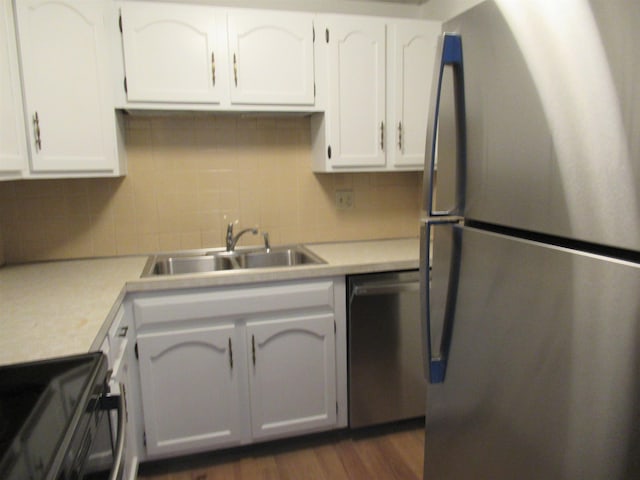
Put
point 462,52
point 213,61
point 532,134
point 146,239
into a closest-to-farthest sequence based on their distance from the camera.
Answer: point 532,134 → point 462,52 → point 213,61 → point 146,239

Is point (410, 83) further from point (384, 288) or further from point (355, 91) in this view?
point (384, 288)

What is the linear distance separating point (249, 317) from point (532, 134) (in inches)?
57.9

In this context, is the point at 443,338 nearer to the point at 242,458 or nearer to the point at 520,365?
the point at 520,365

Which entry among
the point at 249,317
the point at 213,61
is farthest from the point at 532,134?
the point at 213,61

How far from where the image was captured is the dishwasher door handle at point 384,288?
2.00 meters

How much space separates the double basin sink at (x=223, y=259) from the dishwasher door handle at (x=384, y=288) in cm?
33

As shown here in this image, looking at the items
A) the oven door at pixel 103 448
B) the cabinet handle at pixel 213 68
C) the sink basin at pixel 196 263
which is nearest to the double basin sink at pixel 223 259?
the sink basin at pixel 196 263

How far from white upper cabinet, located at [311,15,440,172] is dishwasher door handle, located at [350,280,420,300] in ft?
2.08

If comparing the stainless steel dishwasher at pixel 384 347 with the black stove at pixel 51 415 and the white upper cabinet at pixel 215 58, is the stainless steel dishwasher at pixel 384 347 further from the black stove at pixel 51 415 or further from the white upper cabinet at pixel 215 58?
the black stove at pixel 51 415

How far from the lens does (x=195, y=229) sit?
238 centimetres

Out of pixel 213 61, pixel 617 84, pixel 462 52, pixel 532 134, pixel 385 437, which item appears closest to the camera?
pixel 617 84

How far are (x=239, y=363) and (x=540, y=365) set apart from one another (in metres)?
1.45

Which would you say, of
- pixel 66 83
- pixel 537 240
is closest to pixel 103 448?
pixel 537 240

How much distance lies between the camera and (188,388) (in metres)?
1.90
